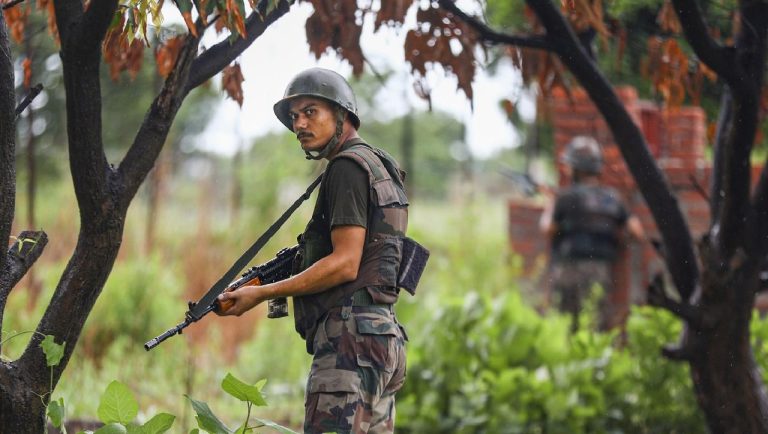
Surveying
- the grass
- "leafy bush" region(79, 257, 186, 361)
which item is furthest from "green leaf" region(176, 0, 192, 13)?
"leafy bush" region(79, 257, 186, 361)

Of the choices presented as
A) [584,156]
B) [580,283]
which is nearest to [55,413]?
[580,283]

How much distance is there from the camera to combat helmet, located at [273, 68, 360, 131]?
3.35 meters

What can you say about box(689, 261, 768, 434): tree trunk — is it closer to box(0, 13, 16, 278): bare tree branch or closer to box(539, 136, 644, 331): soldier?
box(0, 13, 16, 278): bare tree branch

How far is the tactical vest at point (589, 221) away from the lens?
8.48 meters

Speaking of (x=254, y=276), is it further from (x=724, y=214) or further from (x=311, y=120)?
(x=724, y=214)

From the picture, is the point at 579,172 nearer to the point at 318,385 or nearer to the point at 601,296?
the point at 601,296

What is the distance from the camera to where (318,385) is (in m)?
3.31

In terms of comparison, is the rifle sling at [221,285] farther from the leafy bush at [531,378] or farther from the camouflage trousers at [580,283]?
the camouflage trousers at [580,283]

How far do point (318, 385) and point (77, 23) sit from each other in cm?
124

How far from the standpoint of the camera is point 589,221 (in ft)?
28.0

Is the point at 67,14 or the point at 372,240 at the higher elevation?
the point at 67,14

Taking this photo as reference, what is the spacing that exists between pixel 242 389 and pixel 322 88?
91cm

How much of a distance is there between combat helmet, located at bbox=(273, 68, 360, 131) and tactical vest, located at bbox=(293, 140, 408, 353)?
13 centimetres

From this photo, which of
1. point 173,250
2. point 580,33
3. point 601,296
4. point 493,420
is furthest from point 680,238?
point 173,250
